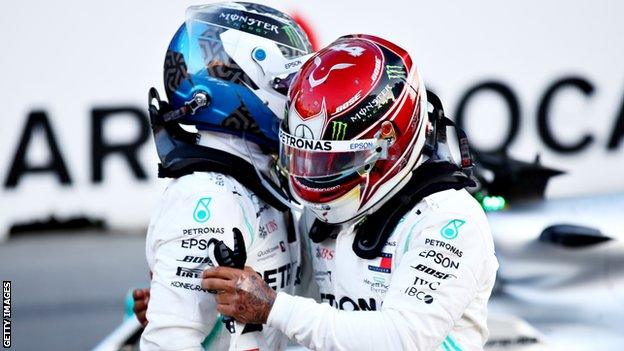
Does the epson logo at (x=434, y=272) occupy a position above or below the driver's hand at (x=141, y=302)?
above

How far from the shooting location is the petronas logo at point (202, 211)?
2.75 meters

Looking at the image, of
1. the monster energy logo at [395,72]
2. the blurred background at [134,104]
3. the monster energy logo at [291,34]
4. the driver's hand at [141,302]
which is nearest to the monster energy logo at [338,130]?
the monster energy logo at [395,72]

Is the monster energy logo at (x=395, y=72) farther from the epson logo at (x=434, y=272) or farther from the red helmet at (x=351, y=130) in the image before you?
the epson logo at (x=434, y=272)

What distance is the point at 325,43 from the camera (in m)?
7.12

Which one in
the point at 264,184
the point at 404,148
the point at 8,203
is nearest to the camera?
the point at 404,148

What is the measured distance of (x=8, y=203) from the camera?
23.2 feet

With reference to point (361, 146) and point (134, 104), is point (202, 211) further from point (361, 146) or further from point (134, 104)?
point (134, 104)

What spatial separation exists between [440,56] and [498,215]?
2426mm

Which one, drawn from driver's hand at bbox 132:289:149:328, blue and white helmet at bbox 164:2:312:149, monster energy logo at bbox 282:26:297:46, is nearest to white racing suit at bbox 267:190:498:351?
blue and white helmet at bbox 164:2:312:149

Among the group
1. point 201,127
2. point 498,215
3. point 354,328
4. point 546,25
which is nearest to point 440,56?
point 546,25

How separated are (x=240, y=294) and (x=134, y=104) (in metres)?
4.62

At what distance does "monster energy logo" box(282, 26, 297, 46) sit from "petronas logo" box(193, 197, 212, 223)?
0.52 m

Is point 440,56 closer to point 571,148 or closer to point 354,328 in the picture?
point 571,148

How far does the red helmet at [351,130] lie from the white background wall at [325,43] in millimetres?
4369
